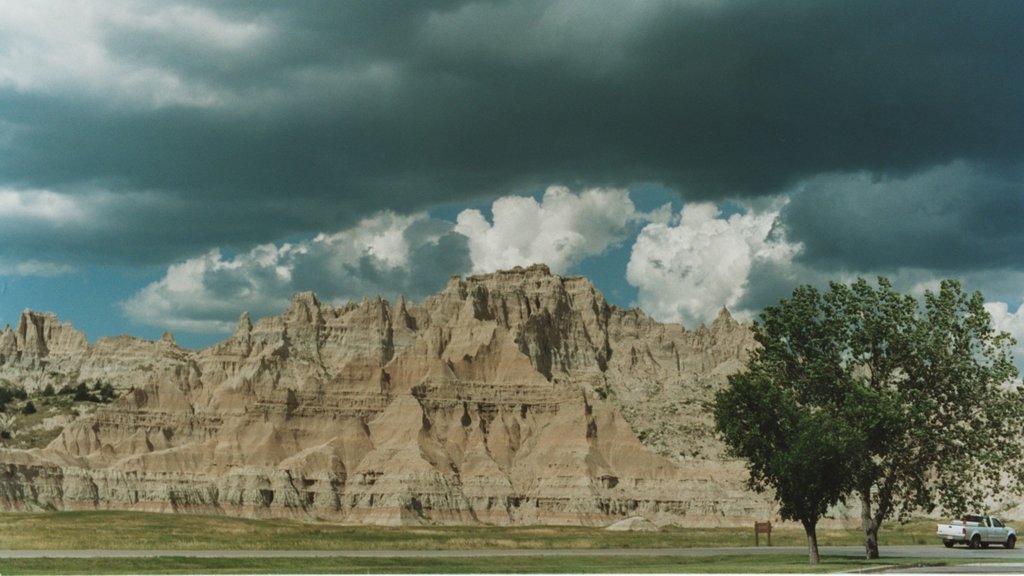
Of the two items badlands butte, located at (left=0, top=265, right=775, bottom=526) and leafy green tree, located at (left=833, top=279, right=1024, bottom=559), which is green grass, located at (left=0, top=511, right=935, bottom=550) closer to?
leafy green tree, located at (left=833, top=279, right=1024, bottom=559)

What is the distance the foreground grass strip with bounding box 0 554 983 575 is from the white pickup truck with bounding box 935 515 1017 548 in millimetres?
12181

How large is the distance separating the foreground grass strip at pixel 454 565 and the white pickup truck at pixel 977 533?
1218 cm

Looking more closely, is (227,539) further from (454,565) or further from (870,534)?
(870,534)

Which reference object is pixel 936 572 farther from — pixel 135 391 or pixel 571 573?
pixel 135 391

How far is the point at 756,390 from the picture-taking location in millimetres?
52062

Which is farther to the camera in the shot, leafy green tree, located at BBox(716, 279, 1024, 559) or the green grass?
the green grass

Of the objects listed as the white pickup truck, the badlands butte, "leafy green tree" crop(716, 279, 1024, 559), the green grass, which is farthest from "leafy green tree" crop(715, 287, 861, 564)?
the badlands butte

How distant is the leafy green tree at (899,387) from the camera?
5244 centimetres

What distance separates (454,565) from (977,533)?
29932mm

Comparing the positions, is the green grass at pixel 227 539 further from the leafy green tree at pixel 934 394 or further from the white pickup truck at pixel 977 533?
the leafy green tree at pixel 934 394

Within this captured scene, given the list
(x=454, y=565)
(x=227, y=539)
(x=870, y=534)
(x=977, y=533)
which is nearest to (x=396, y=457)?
(x=227, y=539)

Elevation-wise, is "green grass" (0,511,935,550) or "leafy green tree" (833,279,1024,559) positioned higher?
"leafy green tree" (833,279,1024,559)

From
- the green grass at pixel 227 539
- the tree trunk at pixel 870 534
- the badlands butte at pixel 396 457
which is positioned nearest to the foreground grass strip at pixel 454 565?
the tree trunk at pixel 870 534

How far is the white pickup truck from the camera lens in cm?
6291
